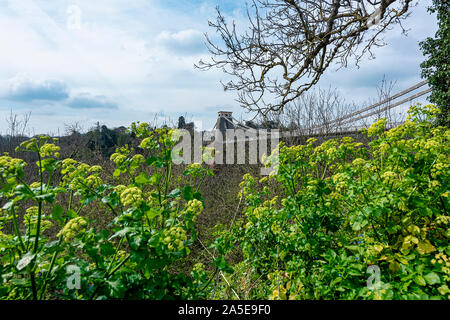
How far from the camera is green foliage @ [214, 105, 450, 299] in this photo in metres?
1.65

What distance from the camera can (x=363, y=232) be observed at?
6.88 ft

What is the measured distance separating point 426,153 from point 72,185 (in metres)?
2.40

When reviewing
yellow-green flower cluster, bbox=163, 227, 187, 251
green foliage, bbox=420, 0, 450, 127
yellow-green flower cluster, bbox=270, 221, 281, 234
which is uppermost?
green foliage, bbox=420, 0, 450, 127

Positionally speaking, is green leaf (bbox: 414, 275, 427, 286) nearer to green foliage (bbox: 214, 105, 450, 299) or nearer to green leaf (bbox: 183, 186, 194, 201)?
green foliage (bbox: 214, 105, 450, 299)

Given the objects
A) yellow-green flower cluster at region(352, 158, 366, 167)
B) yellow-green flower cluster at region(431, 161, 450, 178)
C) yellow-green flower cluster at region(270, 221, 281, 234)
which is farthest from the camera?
yellow-green flower cluster at region(270, 221, 281, 234)

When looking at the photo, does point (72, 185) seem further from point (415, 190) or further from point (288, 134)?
point (288, 134)

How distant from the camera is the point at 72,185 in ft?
5.15

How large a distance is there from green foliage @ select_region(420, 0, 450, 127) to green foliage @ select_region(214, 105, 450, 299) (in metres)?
7.39

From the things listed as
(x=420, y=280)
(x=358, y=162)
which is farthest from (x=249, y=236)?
(x=420, y=280)

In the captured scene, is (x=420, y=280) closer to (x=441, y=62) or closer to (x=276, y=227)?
(x=276, y=227)

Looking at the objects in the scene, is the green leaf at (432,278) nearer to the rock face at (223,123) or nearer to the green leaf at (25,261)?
the green leaf at (25,261)

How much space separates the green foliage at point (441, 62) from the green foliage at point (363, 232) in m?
7.39

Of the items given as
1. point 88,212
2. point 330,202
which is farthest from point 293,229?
point 88,212

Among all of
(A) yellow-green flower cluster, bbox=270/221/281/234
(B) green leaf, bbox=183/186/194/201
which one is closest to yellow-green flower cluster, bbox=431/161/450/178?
(A) yellow-green flower cluster, bbox=270/221/281/234
